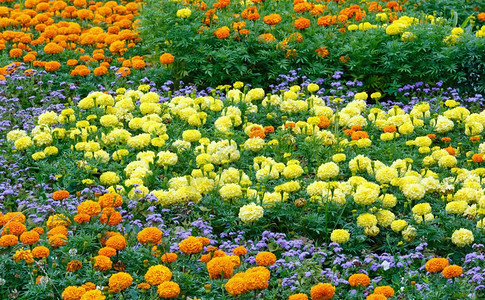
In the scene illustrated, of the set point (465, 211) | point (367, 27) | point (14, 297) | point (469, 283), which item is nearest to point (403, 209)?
point (465, 211)

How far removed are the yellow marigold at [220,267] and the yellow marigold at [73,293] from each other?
66cm

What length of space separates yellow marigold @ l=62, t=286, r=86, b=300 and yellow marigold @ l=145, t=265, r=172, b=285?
338mm

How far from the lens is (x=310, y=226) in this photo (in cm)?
450

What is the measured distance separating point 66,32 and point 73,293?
216 inches

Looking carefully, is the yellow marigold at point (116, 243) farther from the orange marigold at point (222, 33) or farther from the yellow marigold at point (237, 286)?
the orange marigold at point (222, 33)

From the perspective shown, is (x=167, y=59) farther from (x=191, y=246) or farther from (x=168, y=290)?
(x=168, y=290)

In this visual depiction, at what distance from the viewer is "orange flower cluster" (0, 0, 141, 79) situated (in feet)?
25.2

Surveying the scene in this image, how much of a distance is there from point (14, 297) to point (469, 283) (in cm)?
250

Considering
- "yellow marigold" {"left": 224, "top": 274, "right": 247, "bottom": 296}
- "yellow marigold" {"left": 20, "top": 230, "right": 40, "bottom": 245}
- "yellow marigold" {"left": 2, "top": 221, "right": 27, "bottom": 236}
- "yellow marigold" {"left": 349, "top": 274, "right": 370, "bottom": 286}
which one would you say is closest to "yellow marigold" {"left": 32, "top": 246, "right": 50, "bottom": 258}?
"yellow marigold" {"left": 20, "top": 230, "right": 40, "bottom": 245}

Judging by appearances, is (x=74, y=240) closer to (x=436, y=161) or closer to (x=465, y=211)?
(x=465, y=211)

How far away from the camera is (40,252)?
3688 millimetres

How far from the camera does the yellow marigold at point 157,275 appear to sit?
354 centimetres

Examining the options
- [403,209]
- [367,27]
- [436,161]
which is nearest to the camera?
[403,209]

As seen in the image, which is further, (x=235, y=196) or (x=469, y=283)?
(x=235, y=196)
